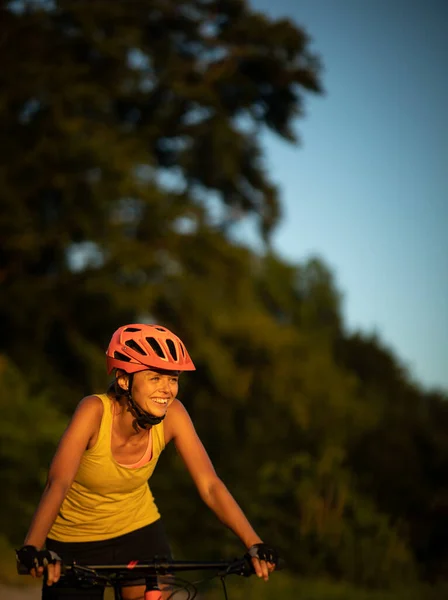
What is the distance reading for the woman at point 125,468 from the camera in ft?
13.5

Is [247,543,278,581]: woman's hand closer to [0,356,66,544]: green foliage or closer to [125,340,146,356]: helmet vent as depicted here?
[125,340,146,356]: helmet vent

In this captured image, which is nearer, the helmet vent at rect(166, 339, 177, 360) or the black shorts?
the helmet vent at rect(166, 339, 177, 360)

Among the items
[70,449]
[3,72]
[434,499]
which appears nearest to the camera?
[70,449]

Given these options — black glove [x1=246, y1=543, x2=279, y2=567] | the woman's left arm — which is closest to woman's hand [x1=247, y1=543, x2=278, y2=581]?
black glove [x1=246, y1=543, x2=279, y2=567]

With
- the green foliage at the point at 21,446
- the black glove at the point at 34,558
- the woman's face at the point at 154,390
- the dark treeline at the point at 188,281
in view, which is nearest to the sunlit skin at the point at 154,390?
the woman's face at the point at 154,390

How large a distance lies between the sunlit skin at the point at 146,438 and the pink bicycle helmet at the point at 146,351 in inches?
2.7

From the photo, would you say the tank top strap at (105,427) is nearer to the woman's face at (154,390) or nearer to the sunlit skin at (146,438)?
the sunlit skin at (146,438)

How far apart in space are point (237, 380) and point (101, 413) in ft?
39.5

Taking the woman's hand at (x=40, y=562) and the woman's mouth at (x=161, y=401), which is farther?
the woman's mouth at (x=161, y=401)

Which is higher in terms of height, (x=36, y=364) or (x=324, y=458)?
(x=36, y=364)

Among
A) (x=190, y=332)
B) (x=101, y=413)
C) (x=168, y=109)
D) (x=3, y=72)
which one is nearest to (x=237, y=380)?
(x=190, y=332)

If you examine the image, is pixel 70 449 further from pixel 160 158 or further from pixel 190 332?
pixel 160 158

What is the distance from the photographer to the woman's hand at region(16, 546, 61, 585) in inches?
145

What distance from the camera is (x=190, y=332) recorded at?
632 inches
